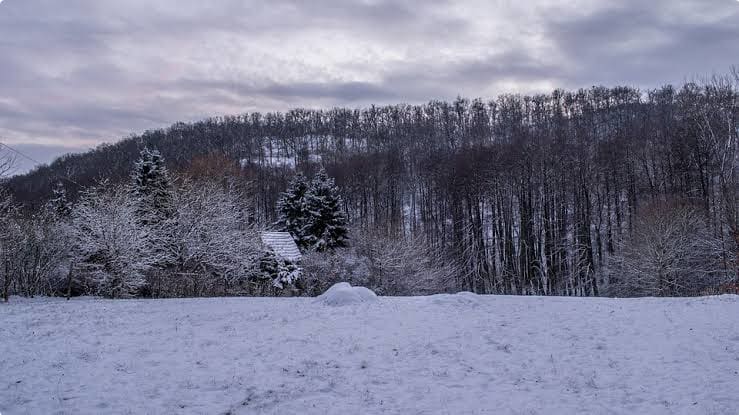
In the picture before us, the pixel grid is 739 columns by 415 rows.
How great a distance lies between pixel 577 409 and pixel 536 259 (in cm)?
3065

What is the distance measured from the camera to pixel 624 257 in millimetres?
25047

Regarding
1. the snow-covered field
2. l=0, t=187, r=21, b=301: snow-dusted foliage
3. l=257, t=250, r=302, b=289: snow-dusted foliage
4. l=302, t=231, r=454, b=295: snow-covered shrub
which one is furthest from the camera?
l=302, t=231, r=454, b=295: snow-covered shrub

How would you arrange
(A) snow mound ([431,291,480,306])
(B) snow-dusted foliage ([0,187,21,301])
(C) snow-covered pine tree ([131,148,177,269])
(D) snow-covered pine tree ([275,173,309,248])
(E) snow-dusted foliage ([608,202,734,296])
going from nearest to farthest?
1. (A) snow mound ([431,291,480,306])
2. (B) snow-dusted foliage ([0,187,21,301])
3. (C) snow-covered pine tree ([131,148,177,269])
4. (E) snow-dusted foliage ([608,202,734,296])
5. (D) snow-covered pine tree ([275,173,309,248])

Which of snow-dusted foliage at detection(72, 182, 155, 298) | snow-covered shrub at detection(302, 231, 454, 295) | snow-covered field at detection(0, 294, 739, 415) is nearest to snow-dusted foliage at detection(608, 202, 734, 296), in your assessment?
snow-covered field at detection(0, 294, 739, 415)

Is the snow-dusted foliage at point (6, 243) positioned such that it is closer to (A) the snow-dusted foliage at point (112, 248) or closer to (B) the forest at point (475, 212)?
(B) the forest at point (475, 212)

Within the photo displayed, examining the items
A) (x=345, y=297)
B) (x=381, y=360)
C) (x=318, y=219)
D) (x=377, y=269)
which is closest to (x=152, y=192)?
(x=318, y=219)

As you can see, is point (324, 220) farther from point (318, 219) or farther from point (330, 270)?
point (330, 270)

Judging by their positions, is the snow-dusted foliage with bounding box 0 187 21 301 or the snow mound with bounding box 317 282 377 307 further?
Result: the snow-dusted foliage with bounding box 0 187 21 301

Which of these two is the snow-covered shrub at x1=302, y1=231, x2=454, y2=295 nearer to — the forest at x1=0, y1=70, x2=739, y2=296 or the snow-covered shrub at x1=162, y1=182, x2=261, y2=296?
the forest at x1=0, y1=70, x2=739, y2=296

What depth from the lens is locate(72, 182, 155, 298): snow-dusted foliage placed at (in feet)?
61.4

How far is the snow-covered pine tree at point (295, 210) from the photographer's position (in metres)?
35.5

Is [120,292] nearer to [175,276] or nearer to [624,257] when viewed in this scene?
[175,276]

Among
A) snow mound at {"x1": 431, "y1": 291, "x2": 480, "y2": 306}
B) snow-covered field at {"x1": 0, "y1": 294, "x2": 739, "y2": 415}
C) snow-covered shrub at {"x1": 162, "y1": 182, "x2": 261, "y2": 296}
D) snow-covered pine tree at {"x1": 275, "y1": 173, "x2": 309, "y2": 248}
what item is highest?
snow-covered pine tree at {"x1": 275, "y1": 173, "x2": 309, "y2": 248}

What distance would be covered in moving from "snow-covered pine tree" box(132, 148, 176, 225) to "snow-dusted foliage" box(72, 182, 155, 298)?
1053 millimetres
